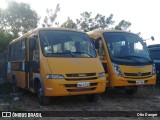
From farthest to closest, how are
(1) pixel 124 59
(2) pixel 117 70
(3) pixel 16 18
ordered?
(3) pixel 16 18
(1) pixel 124 59
(2) pixel 117 70

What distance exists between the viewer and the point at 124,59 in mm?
10477

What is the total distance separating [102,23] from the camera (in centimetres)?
4962

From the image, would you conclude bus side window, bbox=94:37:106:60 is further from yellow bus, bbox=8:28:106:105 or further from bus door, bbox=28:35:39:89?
bus door, bbox=28:35:39:89

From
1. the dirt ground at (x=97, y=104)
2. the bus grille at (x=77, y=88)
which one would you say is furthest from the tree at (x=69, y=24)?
the bus grille at (x=77, y=88)

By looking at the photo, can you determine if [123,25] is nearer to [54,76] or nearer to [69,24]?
[69,24]

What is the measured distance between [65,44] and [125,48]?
271cm

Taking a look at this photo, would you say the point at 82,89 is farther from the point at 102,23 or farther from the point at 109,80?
the point at 102,23

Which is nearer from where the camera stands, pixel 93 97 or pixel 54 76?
pixel 54 76

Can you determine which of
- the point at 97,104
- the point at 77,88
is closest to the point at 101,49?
the point at 97,104

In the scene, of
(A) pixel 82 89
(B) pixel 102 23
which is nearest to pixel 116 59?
(A) pixel 82 89

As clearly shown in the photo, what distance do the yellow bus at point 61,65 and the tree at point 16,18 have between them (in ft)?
82.7

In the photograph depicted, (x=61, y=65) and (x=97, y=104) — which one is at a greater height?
(x=61, y=65)

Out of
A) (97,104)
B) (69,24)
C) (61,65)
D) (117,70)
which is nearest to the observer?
(61,65)

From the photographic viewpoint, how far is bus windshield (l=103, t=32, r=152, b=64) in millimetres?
10539
